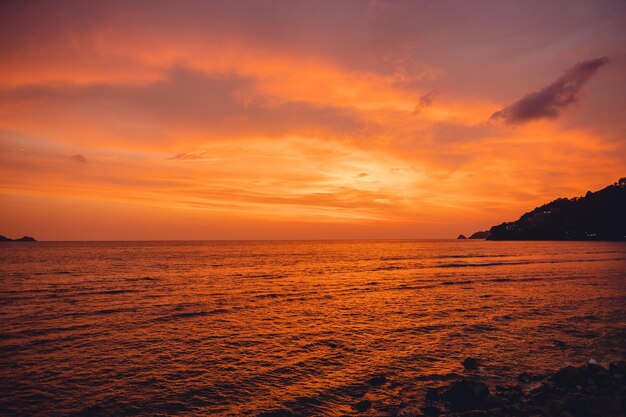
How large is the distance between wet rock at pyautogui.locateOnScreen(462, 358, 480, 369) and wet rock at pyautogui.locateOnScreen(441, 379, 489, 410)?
408cm

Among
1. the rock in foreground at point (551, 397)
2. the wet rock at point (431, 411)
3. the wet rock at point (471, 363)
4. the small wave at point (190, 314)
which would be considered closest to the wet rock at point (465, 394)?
the rock in foreground at point (551, 397)

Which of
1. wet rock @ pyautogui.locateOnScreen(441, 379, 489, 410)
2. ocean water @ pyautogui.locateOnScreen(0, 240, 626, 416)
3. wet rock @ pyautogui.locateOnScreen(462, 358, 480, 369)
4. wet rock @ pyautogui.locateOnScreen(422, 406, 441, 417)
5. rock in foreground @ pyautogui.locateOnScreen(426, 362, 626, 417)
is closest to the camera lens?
rock in foreground @ pyautogui.locateOnScreen(426, 362, 626, 417)

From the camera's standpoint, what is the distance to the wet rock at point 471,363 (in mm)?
19266

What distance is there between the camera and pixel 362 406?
14.7m

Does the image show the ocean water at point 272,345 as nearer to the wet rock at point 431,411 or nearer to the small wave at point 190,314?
the small wave at point 190,314

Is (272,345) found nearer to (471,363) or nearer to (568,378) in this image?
(471,363)

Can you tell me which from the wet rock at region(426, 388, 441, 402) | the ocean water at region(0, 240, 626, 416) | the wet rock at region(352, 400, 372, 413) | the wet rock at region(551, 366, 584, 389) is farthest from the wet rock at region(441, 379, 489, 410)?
the wet rock at region(551, 366, 584, 389)

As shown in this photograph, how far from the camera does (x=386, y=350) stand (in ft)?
73.8

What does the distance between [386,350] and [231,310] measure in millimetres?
18039

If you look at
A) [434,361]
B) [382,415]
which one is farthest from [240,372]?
[434,361]

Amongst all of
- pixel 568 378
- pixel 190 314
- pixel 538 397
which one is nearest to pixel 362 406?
Result: pixel 538 397

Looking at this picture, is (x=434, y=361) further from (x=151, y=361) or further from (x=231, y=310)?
(x=231, y=310)

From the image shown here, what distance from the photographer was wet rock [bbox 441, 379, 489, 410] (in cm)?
1440

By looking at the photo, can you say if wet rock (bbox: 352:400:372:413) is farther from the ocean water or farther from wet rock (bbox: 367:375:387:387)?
wet rock (bbox: 367:375:387:387)
